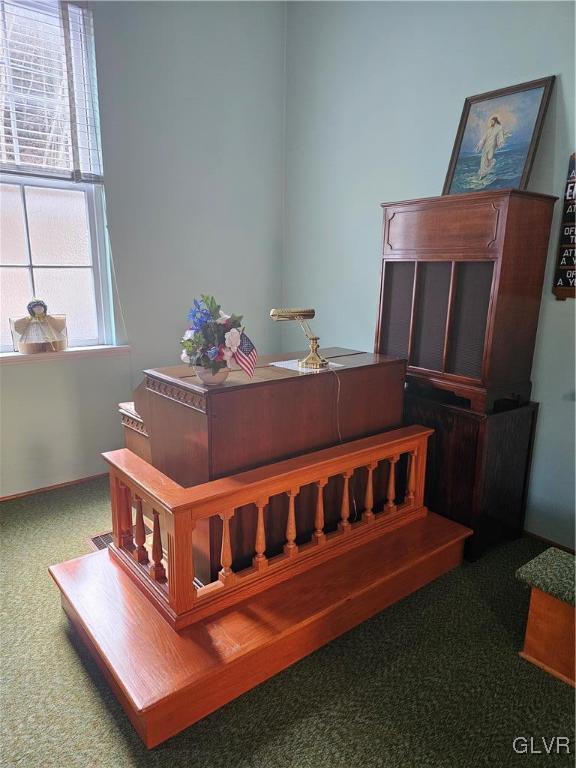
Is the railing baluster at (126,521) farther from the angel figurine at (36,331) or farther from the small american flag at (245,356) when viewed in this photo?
the angel figurine at (36,331)

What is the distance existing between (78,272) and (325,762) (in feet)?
9.32

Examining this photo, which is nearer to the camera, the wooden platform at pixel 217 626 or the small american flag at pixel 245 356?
the wooden platform at pixel 217 626

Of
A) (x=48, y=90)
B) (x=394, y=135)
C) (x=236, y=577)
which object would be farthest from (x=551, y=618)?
(x=48, y=90)

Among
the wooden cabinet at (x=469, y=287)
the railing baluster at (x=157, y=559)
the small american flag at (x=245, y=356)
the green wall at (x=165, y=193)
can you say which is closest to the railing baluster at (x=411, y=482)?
the wooden cabinet at (x=469, y=287)

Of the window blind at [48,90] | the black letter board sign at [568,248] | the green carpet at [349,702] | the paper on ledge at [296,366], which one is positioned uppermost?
the window blind at [48,90]

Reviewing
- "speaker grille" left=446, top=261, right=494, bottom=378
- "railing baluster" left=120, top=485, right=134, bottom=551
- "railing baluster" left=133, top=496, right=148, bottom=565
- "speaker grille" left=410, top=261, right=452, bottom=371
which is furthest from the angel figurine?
"speaker grille" left=446, top=261, right=494, bottom=378

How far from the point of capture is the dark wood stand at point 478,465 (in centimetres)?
236

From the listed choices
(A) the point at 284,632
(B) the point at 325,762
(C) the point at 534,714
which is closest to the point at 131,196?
(A) the point at 284,632

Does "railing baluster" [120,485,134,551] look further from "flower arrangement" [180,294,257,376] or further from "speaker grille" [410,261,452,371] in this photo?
"speaker grille" [410,261,452,371]

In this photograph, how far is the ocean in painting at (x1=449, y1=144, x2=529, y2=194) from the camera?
96.1 inches

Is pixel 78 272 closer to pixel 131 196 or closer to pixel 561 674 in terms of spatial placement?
pixel 131 196

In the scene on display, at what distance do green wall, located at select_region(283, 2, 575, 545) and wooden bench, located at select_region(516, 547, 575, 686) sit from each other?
836 millimetres

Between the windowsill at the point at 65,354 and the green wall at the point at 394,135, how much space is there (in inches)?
54.9

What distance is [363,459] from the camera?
214 centimetres
